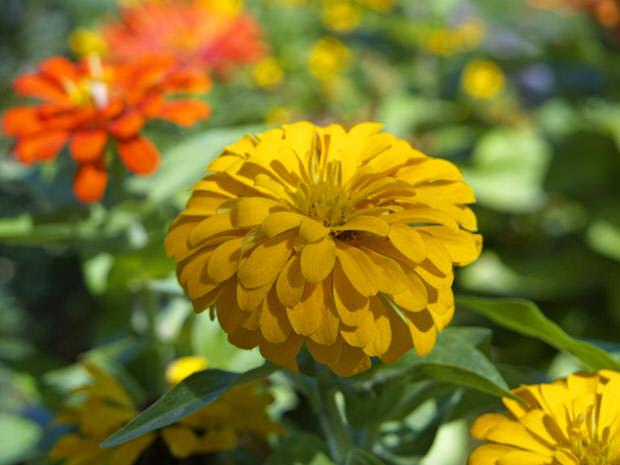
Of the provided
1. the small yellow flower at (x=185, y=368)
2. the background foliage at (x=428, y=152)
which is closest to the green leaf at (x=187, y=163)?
the background foliage at (x=428, y=152)

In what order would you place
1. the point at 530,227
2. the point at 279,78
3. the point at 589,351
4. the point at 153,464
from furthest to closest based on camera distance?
the point at 279,78
the point at 530,227
the point at 153,464
the point at 589,351

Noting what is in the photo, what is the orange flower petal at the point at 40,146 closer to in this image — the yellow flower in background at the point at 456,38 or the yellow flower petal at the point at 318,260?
the yellow flower petal at the point at 318,260

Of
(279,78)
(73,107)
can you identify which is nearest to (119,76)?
(73,107)

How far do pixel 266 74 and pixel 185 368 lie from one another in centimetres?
163

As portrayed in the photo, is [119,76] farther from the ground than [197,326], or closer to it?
farther from the ground

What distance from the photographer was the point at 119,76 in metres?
0.89

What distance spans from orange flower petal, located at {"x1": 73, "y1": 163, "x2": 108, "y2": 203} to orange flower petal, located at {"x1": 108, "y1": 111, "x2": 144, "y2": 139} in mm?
49

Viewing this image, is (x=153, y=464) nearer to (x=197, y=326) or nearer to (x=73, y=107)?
(x=197, y=326)

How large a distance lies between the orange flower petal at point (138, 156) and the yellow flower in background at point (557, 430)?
1.53 ft

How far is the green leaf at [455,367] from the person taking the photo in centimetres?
52

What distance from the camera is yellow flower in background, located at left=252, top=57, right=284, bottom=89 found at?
225cm

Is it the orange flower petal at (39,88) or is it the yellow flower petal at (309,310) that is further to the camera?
the orange flower petal at (39,88)

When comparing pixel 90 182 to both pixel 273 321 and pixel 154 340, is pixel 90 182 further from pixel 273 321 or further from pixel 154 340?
pixel 273 321

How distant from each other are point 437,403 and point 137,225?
494 mm
